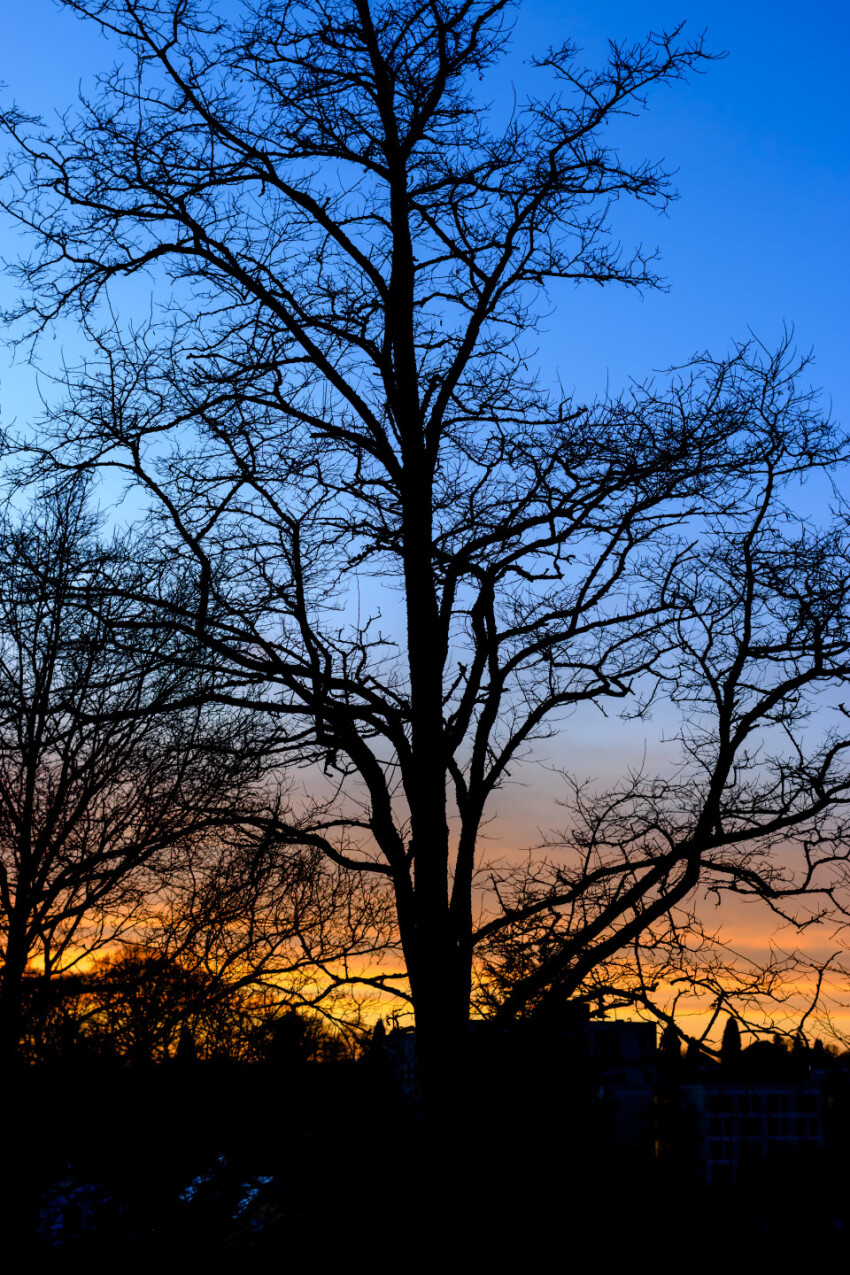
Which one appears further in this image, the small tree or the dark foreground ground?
the small tree

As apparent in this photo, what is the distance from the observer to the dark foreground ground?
6.77m

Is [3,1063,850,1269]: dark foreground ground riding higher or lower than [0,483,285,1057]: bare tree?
lower

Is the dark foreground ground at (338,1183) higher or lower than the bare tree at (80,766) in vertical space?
lower

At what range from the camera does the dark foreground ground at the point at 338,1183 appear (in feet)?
22.2

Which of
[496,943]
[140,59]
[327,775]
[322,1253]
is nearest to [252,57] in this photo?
[140,59]

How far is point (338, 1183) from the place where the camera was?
23.1ft

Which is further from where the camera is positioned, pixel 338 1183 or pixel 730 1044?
pixel 730 1044

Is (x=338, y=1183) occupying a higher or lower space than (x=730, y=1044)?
lower

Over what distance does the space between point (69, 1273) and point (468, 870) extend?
435cm

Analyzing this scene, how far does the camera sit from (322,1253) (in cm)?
688

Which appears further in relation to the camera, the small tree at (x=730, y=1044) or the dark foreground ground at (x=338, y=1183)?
the small tree at (x=730, y=1044)

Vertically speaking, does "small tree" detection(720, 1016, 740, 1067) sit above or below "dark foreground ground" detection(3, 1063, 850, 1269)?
above

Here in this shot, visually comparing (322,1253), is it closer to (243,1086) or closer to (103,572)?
(243,1086)

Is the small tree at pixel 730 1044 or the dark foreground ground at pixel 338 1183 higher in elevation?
the small tree at pixel 730 1044
